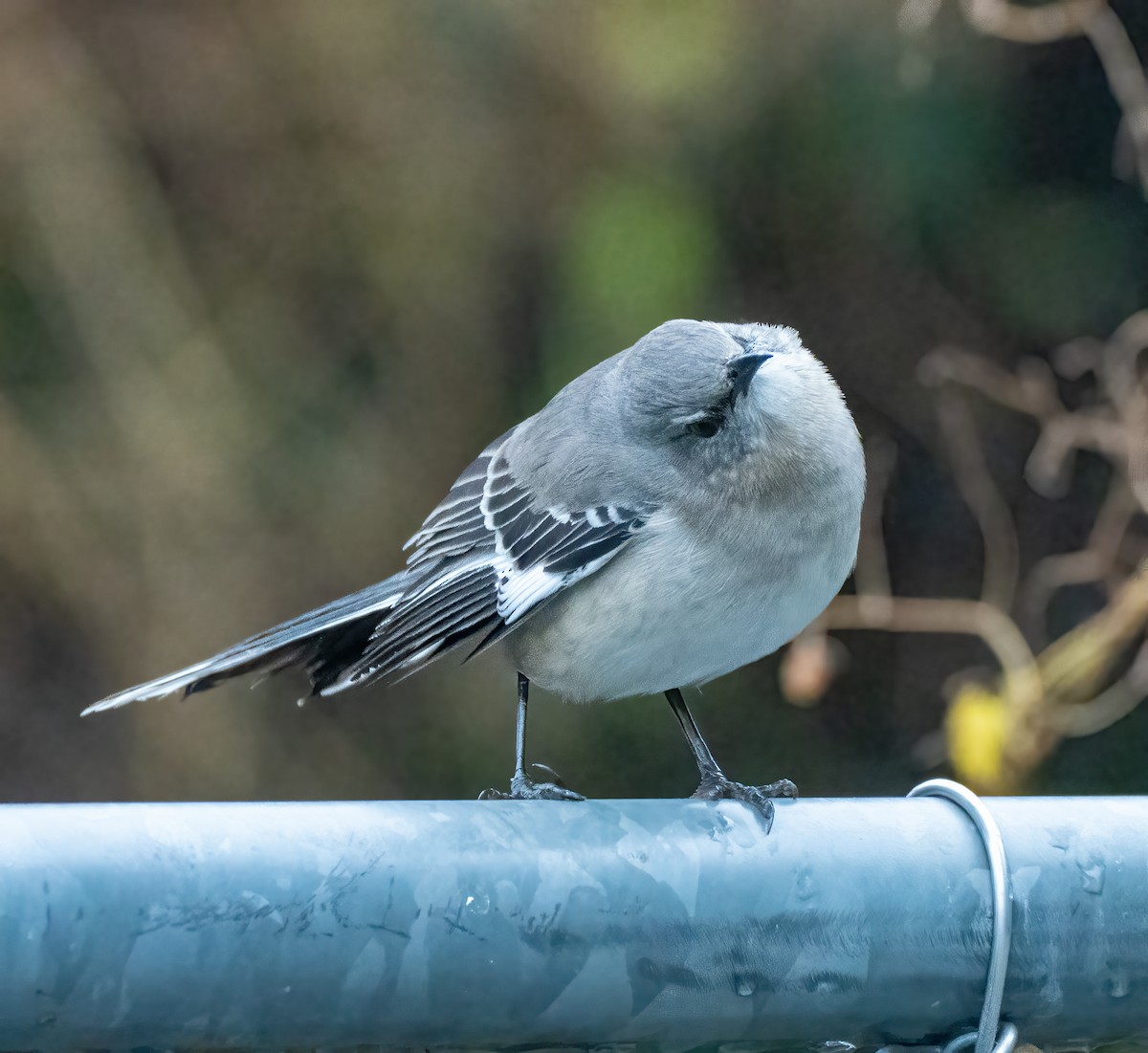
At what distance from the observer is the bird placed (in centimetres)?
159

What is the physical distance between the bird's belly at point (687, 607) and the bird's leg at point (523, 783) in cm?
13

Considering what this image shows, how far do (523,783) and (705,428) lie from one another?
48 cm

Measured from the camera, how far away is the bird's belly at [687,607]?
5.16 ft

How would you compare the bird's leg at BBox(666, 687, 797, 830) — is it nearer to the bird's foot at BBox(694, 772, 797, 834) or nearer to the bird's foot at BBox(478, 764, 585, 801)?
the bird's foot at BBox(694, 772, 797, 834)

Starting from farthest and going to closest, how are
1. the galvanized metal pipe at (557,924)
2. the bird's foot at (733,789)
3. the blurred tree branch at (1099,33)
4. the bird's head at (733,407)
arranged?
the blurred tree branch at (1099,33) → the bird's head at (733,407) → the bird's foot at (733,789) → the galvanized metal pipe at (557,924)

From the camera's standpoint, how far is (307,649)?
1702mm

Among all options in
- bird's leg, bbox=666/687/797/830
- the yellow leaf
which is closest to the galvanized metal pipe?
bird's leg, bbox=666/687/797/830

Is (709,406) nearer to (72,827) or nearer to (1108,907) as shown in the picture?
(1108,907)

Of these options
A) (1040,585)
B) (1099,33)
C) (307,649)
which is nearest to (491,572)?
(307,649)

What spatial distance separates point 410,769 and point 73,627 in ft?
2.53

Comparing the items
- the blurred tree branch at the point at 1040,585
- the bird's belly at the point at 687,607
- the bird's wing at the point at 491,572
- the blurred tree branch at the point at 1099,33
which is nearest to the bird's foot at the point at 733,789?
the bird's belly at the point at 687,607

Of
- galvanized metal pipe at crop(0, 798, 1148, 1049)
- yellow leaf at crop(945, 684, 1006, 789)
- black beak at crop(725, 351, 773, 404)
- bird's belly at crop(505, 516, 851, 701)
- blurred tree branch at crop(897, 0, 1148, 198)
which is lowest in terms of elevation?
yellow leaf at crop(945, 684, 1006, 789)

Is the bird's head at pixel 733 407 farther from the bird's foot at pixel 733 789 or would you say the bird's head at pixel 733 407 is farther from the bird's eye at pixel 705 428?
the bird's foot at pixel 733 789

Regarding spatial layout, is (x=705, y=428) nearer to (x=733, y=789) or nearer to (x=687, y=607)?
(x=687, y=607)
